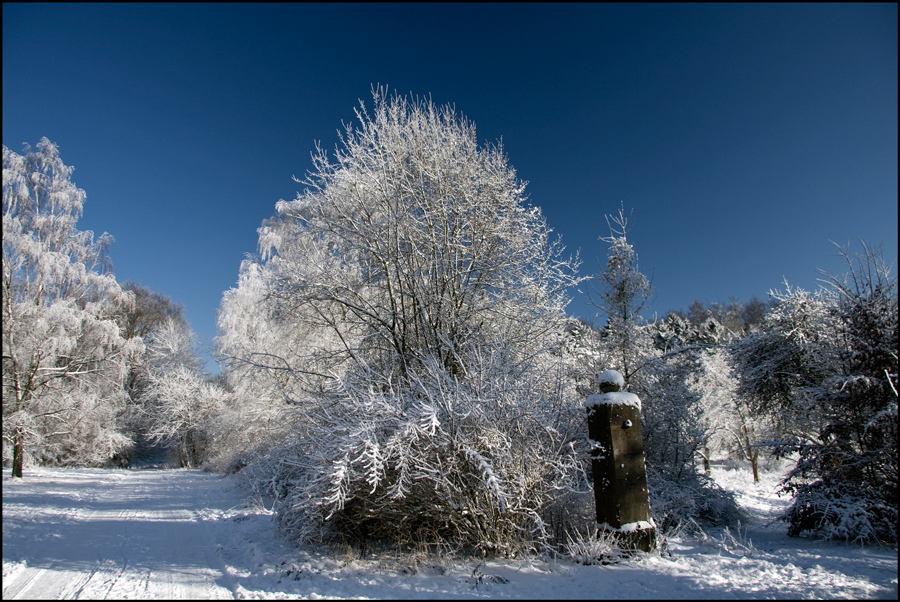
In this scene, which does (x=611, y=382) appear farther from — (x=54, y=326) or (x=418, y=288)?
A: (x=54, y=326)

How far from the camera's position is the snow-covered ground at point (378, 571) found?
345cm

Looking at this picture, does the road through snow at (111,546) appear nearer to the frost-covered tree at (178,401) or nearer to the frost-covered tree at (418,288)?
the frost-covered tree at (418,288)

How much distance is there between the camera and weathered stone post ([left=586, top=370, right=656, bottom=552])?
171 inches

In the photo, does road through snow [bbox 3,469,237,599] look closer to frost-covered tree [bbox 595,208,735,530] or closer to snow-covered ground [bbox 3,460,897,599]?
snow-covered ground [bbox 3,460,897,599]

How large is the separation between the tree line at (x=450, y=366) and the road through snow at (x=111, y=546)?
Answer: 1053 mm

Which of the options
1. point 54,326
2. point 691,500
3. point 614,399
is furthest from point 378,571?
point 54,326

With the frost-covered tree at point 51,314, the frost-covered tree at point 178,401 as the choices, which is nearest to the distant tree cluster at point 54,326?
the frost-covered tree at point 51,314

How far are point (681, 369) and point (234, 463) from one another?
1423 centimetres

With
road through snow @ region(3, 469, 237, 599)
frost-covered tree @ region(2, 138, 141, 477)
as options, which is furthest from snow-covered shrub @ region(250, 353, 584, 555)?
frost-covered tree @ region(2, 138, 141, 477)

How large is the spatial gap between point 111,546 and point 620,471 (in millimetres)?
6243

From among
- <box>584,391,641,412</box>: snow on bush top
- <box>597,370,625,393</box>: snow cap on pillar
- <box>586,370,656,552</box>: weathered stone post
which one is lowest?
<box>586,370,656,552</box>: weathered stone post

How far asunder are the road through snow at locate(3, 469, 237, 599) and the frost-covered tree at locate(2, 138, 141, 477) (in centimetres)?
492

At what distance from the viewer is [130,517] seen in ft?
25.0

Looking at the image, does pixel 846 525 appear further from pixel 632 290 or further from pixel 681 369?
pixel 632 290
